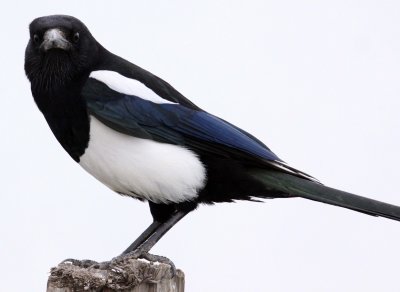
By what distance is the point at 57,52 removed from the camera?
3.07m

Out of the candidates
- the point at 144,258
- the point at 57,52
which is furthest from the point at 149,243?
the point at 57,52

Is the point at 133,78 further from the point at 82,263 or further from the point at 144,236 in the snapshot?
the point at 82,263

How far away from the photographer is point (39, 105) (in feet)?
10.3

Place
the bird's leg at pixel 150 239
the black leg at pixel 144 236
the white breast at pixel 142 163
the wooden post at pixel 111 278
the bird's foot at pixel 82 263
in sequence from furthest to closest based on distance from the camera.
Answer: the black leg at pixel 144 236 < the white breast at pixel 142 163 < the bird's leg at pixel 150 239 < the bird's foot at pixel 82 263 < the wooden post at pixel 111 278

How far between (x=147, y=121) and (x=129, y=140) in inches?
3.9

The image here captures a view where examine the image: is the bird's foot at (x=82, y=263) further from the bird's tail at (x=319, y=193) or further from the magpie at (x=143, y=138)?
the bird's tail at (x=319, y=193)

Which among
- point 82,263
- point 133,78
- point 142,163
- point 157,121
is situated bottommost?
point 82,263

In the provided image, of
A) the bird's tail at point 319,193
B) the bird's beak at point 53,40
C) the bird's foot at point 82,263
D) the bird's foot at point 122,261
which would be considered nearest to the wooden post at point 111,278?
the bird's foot at point 122,261

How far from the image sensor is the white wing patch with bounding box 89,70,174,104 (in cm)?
306

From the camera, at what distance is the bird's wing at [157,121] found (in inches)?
119

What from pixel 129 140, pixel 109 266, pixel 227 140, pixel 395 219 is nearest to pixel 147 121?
pixel 129 140

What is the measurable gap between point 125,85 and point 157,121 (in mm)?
171

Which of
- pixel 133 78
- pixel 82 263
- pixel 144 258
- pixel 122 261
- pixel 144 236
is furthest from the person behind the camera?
pixel 144 236

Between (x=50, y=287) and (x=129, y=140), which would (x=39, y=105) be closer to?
(x=129, y=140)
